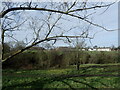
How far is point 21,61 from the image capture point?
11.3 meters

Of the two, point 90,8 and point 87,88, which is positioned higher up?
point 90,8

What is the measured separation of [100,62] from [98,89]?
11762 millimetres

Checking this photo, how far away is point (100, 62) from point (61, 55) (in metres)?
5.42

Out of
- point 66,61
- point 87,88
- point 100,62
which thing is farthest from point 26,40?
point 100,62

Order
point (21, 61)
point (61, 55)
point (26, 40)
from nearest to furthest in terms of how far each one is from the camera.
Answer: point (26, 40) → point (21, 61) → point (61, 55)

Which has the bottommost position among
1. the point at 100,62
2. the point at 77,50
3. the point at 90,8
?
the point at 100,62

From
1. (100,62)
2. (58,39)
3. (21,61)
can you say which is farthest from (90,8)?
(100,62)

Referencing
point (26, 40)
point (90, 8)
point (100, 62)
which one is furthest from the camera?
point (100, 62)

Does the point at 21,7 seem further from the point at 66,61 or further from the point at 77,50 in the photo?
the point at 66,61

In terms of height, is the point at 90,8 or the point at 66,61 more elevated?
the point at 90,8

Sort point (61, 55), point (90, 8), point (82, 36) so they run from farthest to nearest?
point (61, 55), point (82, 36), point (90, 8)

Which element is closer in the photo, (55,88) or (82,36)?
(82,36)

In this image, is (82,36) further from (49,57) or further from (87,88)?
(49,57)

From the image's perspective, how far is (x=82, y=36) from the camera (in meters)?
2.37
